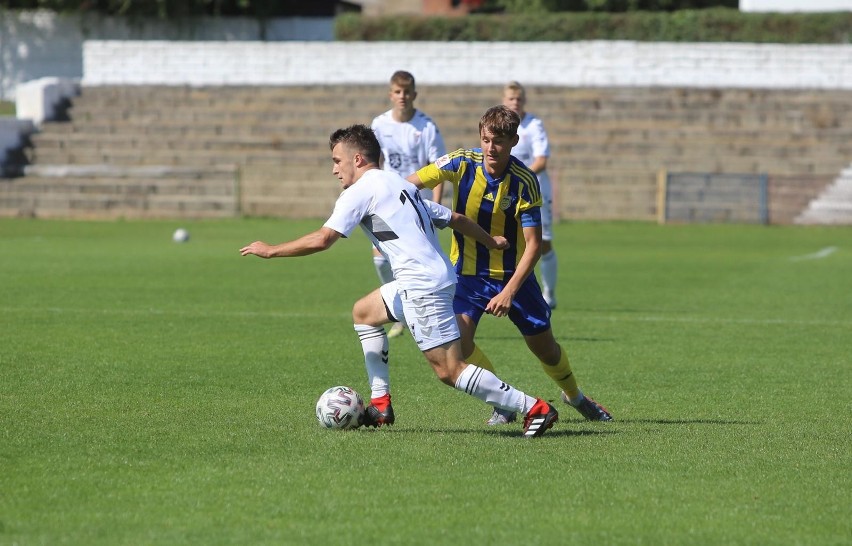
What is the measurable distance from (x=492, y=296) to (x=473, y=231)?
514 mm

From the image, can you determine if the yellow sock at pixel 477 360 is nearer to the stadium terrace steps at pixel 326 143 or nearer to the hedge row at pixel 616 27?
the stadium terrace steps at pixel 326 143

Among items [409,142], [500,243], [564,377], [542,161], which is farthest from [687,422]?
[542,161]

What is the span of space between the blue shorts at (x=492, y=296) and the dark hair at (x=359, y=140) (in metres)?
1.05

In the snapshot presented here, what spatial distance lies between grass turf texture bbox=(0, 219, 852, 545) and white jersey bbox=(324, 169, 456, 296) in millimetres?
868

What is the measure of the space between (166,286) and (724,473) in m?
10.8

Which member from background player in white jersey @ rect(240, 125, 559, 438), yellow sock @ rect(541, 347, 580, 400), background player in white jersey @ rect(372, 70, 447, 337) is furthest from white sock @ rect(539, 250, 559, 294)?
background player in white jersey @ rect(240, 125, 559, 438)

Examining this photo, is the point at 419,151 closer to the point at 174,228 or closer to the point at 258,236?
the point at 258,236

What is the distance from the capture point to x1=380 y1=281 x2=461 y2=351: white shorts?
6883 mm

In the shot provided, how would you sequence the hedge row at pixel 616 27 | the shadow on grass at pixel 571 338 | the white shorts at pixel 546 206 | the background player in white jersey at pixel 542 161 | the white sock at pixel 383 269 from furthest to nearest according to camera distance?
the hedge row at pixel 616 27 → the white shorts at pixel 546 206 → the background player in white jersey at pixel 542 161 → the white sock at pixel 383 269 → the shadow on grass at pixel 571 338

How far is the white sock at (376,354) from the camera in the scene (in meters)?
7.42

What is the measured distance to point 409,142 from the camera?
12.5 meters

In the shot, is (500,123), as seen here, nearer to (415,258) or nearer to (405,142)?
(415,258)

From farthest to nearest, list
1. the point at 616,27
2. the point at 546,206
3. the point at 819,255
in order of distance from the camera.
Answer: the point at 616,27 → the point at 819,255 → the point at 546,206

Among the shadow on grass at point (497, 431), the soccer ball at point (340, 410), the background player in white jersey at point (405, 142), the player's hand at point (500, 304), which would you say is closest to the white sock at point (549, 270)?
the background player in white jersey at point (405, 142)
